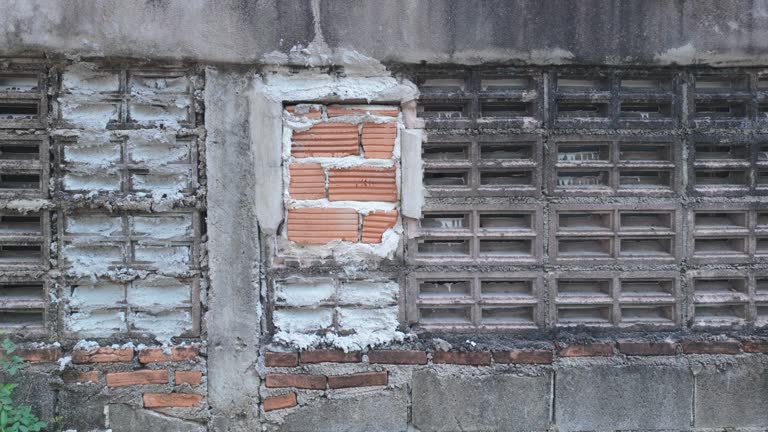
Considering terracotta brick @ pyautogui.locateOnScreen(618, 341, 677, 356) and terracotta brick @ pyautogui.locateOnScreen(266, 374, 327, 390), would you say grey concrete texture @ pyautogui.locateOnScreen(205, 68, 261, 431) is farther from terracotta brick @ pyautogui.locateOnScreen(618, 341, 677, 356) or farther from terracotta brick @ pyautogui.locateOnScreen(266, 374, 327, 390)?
terracotta brick @ pyautogui.locateOnScreen(618, 341, 677, 356)

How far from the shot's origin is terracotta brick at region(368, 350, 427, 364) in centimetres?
260

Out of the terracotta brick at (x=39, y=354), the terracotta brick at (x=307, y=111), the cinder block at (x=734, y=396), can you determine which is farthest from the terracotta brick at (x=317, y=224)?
the cinder block at (x=734, y=396)

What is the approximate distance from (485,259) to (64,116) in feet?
6.44

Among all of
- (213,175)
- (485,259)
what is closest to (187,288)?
(213,175)

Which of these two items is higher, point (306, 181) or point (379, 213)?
point (306, 181)

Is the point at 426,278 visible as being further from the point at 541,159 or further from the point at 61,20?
the point at 61,20

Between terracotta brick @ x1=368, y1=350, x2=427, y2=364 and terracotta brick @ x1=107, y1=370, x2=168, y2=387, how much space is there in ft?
3.02

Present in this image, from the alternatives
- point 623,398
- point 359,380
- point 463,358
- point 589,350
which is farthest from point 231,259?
point 623,398

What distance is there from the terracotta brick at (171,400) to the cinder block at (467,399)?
0.98 metres

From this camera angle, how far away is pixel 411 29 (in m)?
2.51

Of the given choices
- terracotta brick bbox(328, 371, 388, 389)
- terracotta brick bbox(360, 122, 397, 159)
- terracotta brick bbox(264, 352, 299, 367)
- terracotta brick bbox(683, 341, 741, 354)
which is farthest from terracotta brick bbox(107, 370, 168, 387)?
terracotta brick bbox(683, 341, 741, 354)

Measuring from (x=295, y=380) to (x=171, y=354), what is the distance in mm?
558

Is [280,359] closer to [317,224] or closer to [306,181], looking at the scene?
[317,224]

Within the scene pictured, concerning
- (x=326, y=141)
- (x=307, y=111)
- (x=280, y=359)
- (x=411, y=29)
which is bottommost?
(x=280, y=359)
